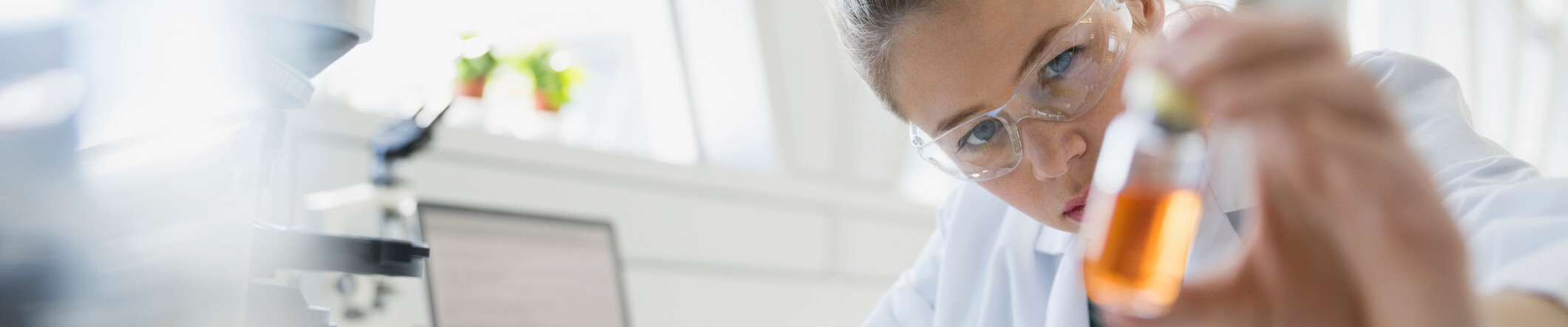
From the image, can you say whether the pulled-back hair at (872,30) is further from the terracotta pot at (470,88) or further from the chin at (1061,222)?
the terracotta pot at (470,88)

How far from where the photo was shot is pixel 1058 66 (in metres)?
0.98

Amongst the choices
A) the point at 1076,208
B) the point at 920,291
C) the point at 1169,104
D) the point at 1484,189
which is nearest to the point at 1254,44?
the point at 1169,104

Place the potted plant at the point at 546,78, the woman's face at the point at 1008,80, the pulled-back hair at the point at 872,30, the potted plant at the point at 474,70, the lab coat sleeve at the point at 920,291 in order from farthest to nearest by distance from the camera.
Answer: the potted plant at the point at 546,78, the potted plant at the point at 474,70, the lab coat sleeve at the point at 920,291, the pulled-back hair at the point at 872,30, the woman's face at the point at 1008,80

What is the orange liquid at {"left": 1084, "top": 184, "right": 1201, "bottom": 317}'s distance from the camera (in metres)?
0.41

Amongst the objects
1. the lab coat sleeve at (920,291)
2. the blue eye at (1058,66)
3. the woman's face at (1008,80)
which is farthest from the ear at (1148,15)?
the lab coat sleeve at (920,291)

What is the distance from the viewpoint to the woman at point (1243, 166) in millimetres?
378

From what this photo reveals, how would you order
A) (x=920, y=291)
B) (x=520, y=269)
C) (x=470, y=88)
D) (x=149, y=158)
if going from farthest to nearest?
(x=470, y=88), (x=520, y=269), (x=920, y=291), (x=149, y=158)

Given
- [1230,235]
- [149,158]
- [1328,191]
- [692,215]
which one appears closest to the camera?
[1328,191]

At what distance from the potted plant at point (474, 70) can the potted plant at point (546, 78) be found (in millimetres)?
92

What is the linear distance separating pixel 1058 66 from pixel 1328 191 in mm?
616

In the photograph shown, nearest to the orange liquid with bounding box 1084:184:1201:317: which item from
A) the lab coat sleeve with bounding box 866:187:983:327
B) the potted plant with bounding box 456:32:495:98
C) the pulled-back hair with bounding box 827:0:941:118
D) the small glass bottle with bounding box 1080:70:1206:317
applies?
the small glass bottle with bounding box 1080:70:1206:317

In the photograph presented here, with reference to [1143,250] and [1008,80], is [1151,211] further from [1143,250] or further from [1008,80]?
[1008,80]

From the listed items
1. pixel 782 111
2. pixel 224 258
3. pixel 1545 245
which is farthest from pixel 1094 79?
pixel 782 111

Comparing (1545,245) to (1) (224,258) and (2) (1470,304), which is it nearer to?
(2) (1470,304)
